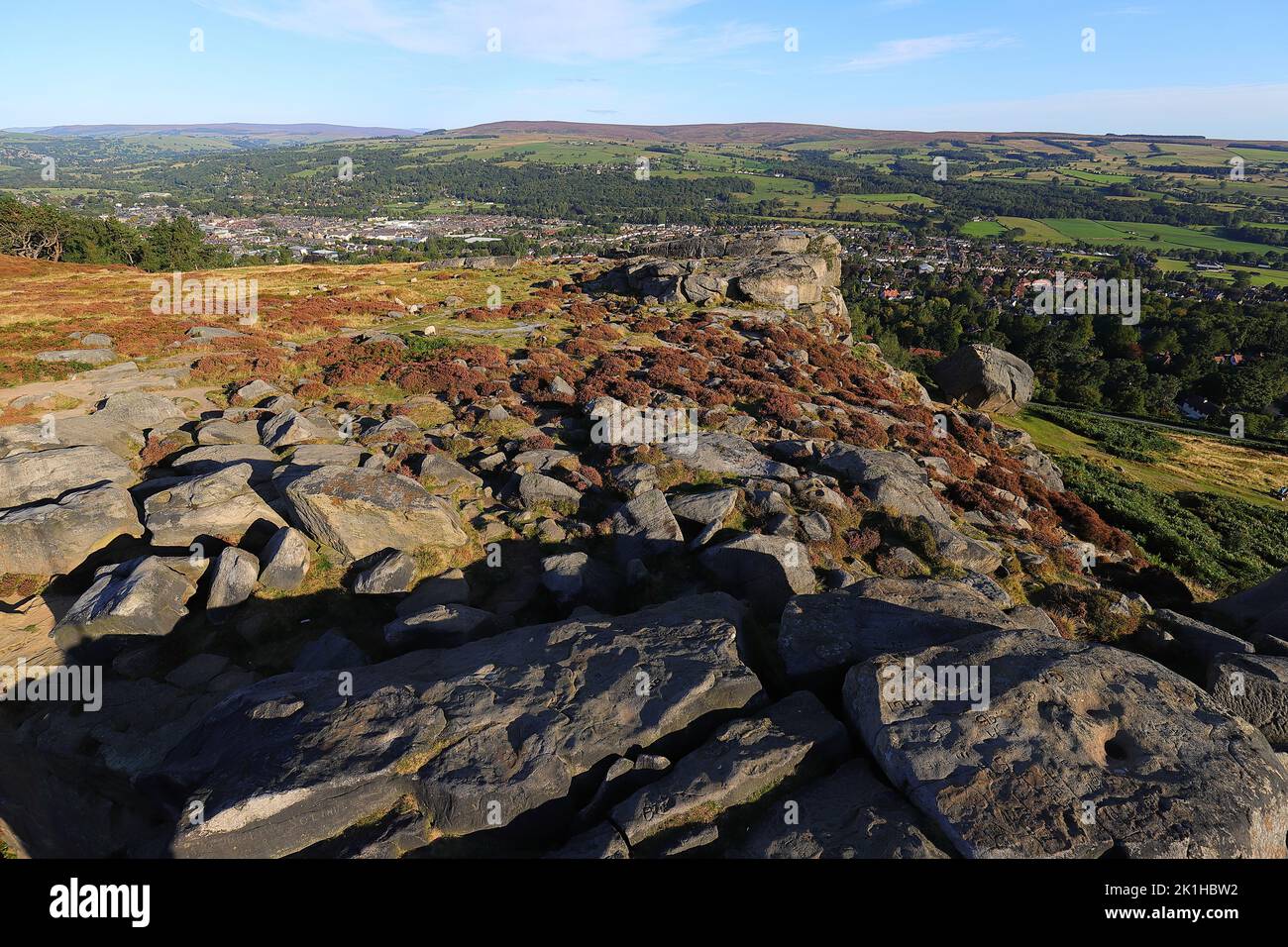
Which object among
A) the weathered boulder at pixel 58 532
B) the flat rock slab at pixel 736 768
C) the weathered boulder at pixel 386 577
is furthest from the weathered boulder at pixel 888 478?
the weathered boulder at pixel 58 532

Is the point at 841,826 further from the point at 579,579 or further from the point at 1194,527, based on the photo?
the point at 1194,527

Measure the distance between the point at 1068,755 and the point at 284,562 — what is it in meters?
16.2

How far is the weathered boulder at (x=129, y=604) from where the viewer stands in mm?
12461

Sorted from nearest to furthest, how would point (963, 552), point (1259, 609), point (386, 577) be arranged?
point (386, 577), point (1259, 609), point (963, 552)

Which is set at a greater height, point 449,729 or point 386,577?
point 386,577

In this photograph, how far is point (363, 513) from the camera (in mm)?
15234

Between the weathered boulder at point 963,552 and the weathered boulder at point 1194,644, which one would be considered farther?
the weathered boulder at point 963,552

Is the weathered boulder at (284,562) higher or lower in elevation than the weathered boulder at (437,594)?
higher

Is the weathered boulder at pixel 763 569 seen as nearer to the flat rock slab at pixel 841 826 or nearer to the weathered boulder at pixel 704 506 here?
the weathered boulder at pixel 704 506

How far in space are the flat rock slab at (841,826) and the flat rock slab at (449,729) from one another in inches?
81.6

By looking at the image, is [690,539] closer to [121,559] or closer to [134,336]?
[121,559]

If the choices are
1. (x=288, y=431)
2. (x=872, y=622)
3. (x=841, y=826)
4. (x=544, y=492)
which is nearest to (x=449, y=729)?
(x=841, y=826)

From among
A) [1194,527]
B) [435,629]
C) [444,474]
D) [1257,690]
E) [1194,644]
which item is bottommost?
[1194,527]

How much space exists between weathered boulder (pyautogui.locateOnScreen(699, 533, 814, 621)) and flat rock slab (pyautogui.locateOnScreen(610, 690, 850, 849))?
15.6ft
